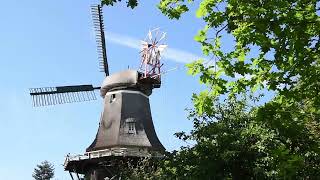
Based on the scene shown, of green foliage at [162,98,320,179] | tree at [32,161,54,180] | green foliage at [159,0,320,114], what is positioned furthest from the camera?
tree at [32,161,54,180]

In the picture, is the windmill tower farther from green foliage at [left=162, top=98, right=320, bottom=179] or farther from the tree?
the tree

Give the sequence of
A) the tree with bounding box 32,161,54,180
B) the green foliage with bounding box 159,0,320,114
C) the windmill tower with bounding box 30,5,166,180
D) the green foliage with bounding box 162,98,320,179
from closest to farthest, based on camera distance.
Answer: the green foliage with bounding box 159,0,320,114
the green foliage with bounding box 162,98,320,179
the windmill tower with bounding box 30,5,166,180
the tree with bounding box 32,161,54,180

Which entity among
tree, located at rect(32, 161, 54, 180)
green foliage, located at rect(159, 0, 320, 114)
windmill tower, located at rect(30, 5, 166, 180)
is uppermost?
tree, located at rect(32, 161, 54, 180)

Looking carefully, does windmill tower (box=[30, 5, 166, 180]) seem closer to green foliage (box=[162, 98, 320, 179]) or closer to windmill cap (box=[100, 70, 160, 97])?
windmill cap (box=[100, 70, 160, 97])

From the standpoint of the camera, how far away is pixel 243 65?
34.8 ft

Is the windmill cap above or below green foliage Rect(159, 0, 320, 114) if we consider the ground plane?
above

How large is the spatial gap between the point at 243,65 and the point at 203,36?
42.5 inches

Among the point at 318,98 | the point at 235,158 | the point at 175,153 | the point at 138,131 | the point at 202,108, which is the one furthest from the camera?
the point at 138,131

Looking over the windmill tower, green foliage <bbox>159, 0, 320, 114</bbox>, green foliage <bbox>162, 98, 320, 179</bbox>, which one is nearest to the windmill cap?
the windmill tower

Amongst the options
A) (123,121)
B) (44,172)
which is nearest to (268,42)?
(123,121)

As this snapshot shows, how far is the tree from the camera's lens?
92062 mm

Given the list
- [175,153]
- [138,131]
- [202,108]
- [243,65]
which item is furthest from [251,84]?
[138,131]

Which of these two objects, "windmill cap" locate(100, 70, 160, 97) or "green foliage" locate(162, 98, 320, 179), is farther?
"windmill cap" locate(100, 70, 160, 97)

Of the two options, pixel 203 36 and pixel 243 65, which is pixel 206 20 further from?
pixel 243 65
